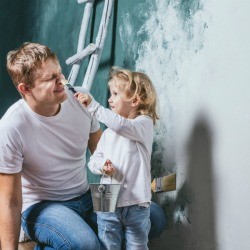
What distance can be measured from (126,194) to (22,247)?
839mm

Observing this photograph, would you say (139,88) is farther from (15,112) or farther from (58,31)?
(58,31)

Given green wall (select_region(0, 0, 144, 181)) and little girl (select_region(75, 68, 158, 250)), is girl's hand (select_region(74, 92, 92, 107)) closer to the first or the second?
little girl (select_region(75, 68, 158, 250))

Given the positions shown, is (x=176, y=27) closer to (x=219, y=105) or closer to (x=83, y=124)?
(x=219, y=105)

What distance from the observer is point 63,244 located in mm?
1481

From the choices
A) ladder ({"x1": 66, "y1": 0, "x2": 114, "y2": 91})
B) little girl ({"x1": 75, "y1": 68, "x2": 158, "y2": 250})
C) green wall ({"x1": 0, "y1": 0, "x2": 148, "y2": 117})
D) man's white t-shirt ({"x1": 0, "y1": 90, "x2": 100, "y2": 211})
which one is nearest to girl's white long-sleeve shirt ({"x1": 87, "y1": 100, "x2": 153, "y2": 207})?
little girl ({"x1": 75, "y1": 68, "x2": 158, "y2": 250})

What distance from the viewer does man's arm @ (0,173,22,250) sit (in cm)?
150

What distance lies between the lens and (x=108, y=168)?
5.16 feet

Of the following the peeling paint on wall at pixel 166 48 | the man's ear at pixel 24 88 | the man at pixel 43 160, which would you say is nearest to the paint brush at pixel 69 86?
the man at pixel 43 160

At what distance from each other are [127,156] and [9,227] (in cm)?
49

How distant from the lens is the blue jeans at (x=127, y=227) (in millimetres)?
1572

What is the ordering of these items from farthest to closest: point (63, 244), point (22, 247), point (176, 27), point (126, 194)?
point (22, 247), point (176, 27), point (126, 194), point (63, 244)

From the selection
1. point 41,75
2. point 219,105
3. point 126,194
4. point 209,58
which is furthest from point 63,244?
point 209,58

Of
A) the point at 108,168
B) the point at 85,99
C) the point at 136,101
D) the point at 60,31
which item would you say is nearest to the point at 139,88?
the point at 136,101

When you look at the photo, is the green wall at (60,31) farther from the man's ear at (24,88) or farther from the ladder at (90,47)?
the man's ear at (24,88)
